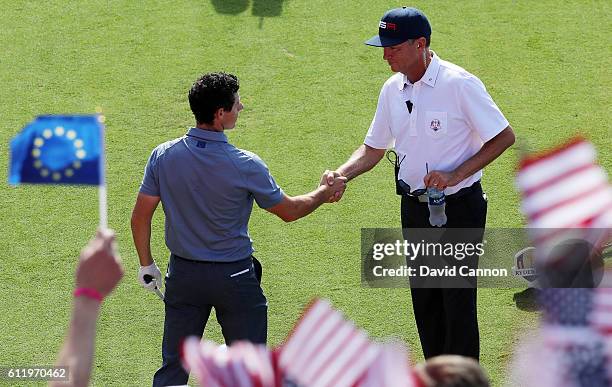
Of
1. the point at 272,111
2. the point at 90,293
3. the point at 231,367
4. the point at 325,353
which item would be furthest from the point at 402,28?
the point at 272,111

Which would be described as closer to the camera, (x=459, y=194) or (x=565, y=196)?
(x=565, y=196)

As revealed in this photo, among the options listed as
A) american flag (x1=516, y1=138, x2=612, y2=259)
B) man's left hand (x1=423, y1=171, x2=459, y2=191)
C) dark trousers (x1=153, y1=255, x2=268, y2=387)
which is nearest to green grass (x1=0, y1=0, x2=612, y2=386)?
dark trousers (x1=153, y1=255, x2=268, y2=387)

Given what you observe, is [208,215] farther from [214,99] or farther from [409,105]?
[409,105]

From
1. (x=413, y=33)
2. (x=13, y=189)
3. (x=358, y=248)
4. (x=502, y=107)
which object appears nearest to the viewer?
(x=413, y=33)

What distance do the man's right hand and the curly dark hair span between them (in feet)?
3.13

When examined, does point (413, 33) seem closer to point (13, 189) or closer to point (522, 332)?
point (522, 332)

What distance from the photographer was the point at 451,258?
616cm

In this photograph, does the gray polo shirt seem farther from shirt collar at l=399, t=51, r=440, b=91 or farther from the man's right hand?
shirt collar at l=399, t=51, r=440, b=91

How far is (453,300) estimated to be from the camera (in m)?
6.08

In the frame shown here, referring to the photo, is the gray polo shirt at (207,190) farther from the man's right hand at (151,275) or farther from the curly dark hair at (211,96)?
the man's right hand at (151,275)

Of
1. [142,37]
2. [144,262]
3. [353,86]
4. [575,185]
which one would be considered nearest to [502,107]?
[353,86]

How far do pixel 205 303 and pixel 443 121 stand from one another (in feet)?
5.47

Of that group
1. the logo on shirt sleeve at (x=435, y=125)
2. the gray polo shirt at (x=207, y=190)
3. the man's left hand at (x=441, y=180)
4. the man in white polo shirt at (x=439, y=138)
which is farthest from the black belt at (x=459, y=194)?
the gray polo shirt at (x=207, y=190)

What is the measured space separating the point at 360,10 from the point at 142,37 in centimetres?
224
